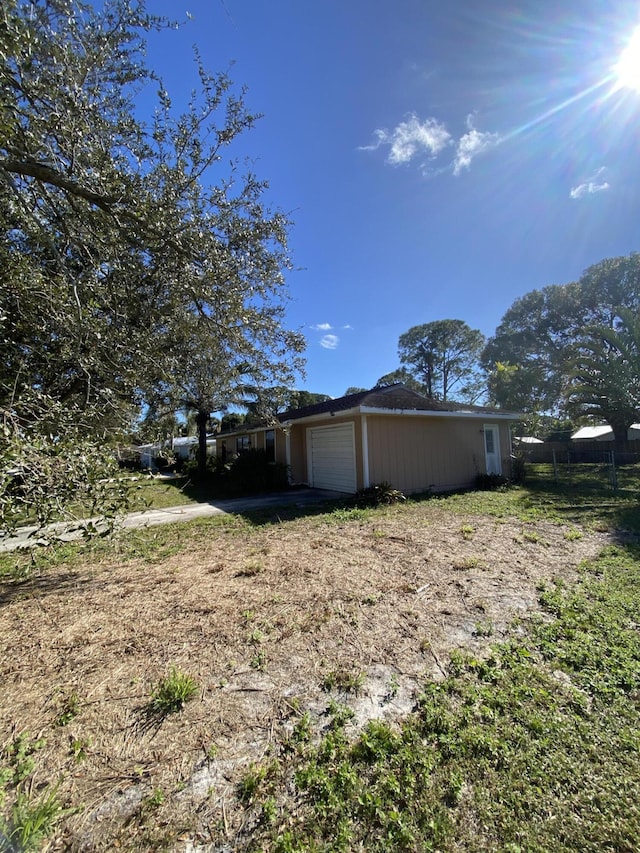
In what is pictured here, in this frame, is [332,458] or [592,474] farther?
[592,474]

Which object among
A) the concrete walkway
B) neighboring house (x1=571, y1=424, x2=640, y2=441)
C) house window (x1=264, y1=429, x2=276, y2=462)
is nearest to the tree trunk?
house window (x1=264, y1=429, x2=276, y2=462)

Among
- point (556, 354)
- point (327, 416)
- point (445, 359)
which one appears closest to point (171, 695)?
point (327, 416)

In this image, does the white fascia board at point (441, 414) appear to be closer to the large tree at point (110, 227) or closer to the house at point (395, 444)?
the house at point (395, 444)

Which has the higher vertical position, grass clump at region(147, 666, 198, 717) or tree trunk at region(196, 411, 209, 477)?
tree trunk at region(196, 411, 209, 477)

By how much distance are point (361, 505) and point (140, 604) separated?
635 cm

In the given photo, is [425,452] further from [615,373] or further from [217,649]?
[217,649]

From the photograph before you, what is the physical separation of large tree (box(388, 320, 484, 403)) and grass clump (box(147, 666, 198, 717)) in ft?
115

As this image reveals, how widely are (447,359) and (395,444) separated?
27.5m

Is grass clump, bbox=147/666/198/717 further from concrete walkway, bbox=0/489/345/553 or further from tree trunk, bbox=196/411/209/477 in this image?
tree trunk, bbox=196/411/209/477

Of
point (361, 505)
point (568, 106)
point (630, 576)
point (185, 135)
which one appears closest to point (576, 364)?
point (568, 106)

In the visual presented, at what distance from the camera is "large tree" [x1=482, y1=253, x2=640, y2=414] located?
2231cm

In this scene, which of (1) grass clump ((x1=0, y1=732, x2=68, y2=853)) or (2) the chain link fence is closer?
(1) grass clump ((x1=0, y1=732, x2=68, y2=853))

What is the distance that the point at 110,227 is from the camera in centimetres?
387

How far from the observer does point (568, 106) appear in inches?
277
